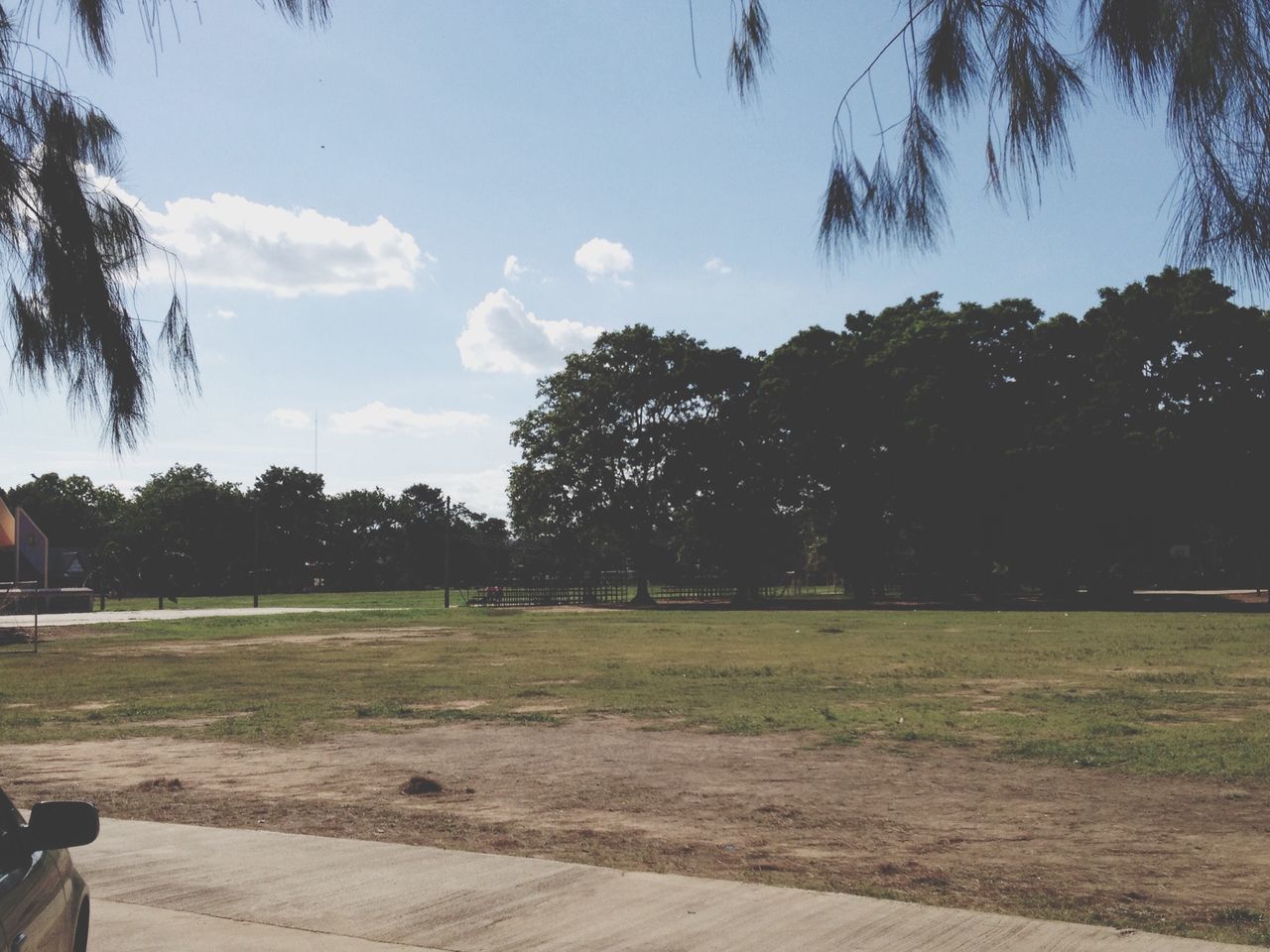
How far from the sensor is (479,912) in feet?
19.0

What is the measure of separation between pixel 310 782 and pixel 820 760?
4.46m

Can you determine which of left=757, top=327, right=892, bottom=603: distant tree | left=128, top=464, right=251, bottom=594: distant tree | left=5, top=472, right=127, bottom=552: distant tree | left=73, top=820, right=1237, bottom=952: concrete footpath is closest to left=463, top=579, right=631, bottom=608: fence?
left=757, top=327, right=892, bottom=603: distant tree

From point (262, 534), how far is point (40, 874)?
101m

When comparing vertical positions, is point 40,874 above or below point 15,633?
below

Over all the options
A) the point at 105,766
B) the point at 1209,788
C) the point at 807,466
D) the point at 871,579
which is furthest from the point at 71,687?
the point at 871,579

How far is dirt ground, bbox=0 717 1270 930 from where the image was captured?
6.60m

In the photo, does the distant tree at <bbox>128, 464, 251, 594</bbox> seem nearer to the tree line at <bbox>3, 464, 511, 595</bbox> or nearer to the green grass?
the tree line at <bbox>3, 464, 511, 595</bbox>

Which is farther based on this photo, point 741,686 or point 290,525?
point 290,525

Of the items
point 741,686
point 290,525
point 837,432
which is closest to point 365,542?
point 290,525

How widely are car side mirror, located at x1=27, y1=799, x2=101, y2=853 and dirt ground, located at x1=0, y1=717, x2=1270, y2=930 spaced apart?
12.9 feet

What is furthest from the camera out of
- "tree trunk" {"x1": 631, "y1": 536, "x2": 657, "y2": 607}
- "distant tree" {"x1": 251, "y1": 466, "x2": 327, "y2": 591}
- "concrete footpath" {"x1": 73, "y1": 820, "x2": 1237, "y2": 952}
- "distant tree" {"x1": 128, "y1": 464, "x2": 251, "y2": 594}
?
"distant tree" {"x1": 251, "y1": 466, "x2": 327, "y2": 591}

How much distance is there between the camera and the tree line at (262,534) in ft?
317

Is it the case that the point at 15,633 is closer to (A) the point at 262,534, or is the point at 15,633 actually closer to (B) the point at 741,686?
(B) the point at 741,686

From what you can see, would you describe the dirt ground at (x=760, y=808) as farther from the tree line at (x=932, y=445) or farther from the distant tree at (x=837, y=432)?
the distant tree at (x=837, y=432)
